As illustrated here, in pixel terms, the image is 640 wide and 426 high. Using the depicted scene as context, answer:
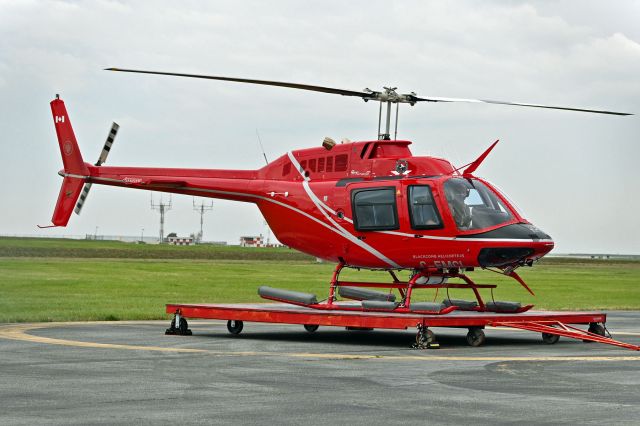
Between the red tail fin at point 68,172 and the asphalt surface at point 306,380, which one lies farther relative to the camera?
the red tail fin at point 68,172

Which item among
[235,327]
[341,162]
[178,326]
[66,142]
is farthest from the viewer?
[66,142]

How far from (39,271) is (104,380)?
45.4 m

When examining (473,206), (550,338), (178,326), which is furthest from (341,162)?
(550,338)

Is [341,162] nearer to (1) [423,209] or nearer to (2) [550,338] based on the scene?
(1) [423,209]

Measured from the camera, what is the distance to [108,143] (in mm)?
25000

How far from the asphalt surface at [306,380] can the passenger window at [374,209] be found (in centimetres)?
233

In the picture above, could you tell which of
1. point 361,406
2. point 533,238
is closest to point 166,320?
point 533,238

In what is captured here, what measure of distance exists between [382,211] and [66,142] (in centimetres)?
910

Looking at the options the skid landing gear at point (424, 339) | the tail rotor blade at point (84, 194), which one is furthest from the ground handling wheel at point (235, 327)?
the tail rotor blade at point (84, 194)

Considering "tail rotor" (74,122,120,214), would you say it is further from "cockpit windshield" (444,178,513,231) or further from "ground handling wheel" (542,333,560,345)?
"ground handling wheel" (542,333,560,345)

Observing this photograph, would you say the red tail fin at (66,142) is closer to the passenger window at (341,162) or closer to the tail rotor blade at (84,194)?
the tail rotor blade at (84,194)

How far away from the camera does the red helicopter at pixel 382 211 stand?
19.4 m

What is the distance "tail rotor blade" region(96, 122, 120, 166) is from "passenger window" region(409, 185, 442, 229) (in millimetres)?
8520

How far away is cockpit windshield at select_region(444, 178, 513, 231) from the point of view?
1938cm
